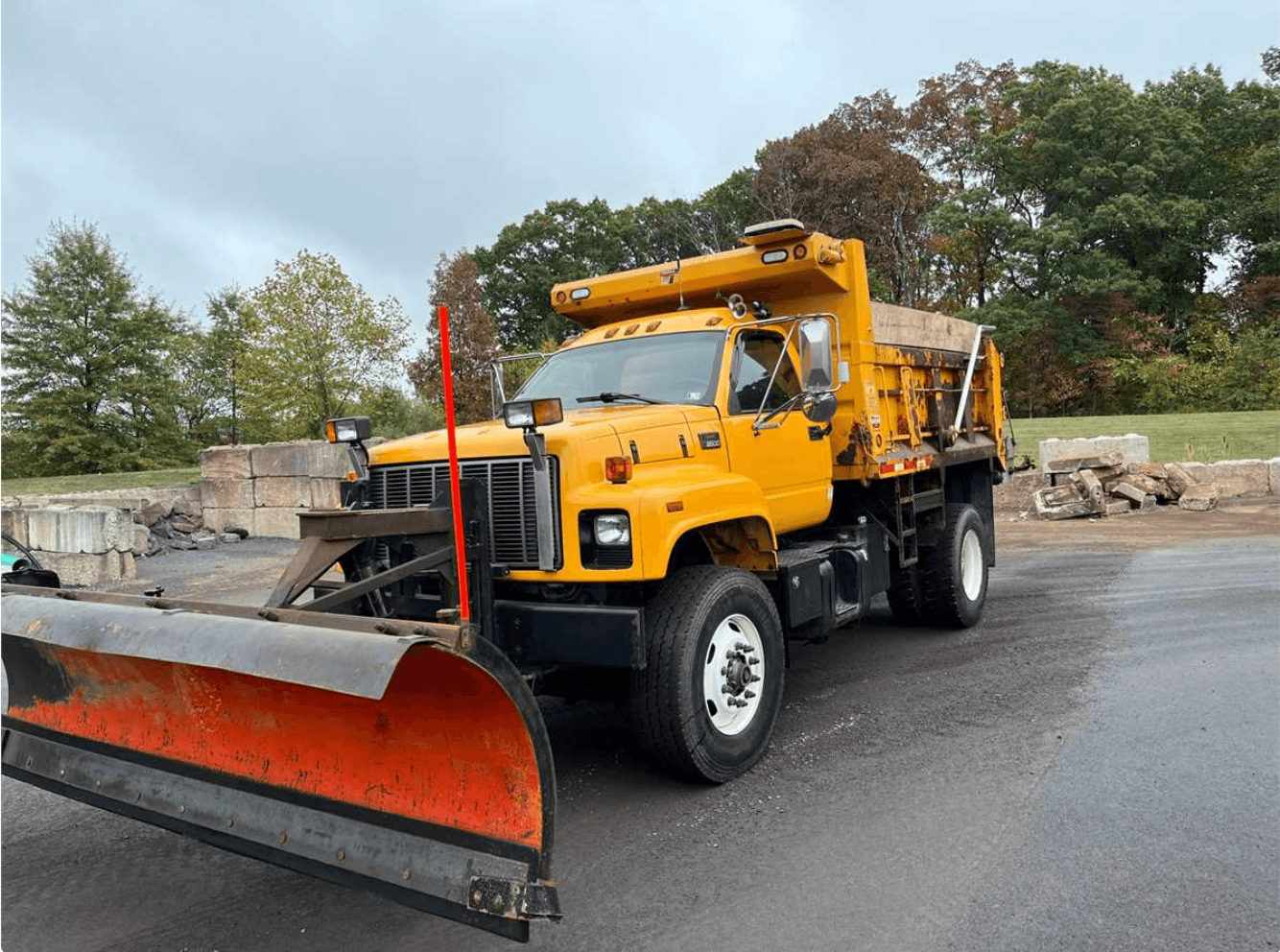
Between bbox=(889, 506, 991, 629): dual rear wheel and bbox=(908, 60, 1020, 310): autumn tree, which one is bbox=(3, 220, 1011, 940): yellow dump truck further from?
bbox=(908, 60, 1020, 310): autumn tree

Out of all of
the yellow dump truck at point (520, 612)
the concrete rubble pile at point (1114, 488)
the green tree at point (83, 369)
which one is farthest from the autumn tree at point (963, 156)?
the yellow dump truck at point (520, 612)

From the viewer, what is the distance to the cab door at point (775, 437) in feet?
18.2

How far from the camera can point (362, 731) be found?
11.8 ft

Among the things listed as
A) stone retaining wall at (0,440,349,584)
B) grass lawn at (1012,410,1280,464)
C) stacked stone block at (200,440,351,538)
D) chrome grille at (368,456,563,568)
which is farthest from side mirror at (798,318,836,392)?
grass lawn at (1012,410,1280,464)

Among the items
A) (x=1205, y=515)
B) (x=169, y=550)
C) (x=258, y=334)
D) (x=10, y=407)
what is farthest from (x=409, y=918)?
(x=10, y=407)

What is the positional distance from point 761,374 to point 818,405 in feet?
1.70

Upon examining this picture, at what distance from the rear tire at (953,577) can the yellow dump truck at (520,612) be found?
83 centimetres

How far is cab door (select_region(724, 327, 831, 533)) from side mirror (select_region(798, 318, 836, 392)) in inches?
17.1

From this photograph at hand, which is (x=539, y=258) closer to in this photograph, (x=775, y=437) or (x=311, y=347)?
(x=311, y=347)

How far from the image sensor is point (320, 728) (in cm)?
367

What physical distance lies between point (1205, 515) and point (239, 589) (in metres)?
14.4

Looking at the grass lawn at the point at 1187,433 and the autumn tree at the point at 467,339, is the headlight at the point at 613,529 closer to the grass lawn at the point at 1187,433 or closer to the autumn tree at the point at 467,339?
the grass lawn at the point at 1187,433

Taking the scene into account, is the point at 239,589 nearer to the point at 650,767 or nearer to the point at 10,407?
the point at 650,767

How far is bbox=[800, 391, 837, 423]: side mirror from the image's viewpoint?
554 centimetres
